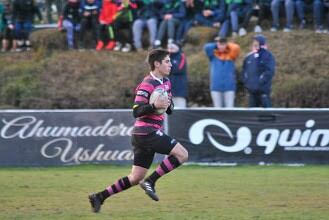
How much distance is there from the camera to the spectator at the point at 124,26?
2086 cm

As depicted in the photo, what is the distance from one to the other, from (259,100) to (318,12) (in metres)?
4.04

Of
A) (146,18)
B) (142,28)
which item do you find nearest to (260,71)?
(146,18)

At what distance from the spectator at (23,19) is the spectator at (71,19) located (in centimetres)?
102

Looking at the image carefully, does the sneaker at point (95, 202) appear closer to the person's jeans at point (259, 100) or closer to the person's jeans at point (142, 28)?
the person's jeans at point (259, 100)

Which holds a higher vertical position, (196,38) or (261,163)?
(196,38)

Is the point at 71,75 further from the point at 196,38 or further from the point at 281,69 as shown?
the point at 281,69

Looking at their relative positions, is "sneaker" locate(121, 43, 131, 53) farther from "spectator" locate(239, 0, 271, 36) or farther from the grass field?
the grass field

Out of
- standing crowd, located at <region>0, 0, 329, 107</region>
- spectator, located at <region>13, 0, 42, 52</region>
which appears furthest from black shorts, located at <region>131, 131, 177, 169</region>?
spectator, located at <region>13, 0, 42, 52</region>

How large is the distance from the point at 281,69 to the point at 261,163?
16.6 ft

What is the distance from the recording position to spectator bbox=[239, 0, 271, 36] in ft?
67.4

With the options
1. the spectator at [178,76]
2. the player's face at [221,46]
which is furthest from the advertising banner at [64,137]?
the player's face at [221,46]

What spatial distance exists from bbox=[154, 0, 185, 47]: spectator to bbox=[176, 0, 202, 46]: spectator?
15 centimetres

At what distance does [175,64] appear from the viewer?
16969 millimetres

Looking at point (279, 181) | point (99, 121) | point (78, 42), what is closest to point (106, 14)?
point (78, 42)
